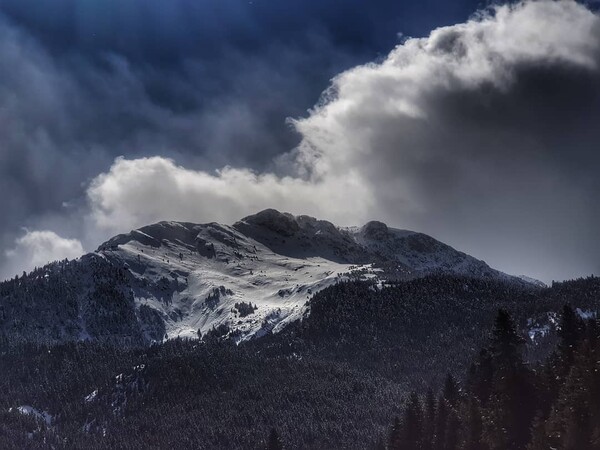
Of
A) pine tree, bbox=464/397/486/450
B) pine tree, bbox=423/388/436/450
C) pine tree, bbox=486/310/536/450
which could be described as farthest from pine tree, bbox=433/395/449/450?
pine tree, bbox=486/310/536/450

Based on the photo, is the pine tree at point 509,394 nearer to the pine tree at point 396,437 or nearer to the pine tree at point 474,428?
the pine tree at point 474,428

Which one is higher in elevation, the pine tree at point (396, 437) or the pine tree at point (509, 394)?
the pine tree at point (509, 394)

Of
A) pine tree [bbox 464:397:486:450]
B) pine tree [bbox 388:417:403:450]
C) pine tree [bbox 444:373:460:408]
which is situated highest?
pine tree [bbox 444:373:460:408]

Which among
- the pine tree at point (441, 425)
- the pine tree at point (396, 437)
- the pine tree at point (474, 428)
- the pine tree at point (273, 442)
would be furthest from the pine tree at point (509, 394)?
the pine tree at point (396, 437)

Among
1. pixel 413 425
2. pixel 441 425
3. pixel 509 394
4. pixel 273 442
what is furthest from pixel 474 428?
pixel 413 425

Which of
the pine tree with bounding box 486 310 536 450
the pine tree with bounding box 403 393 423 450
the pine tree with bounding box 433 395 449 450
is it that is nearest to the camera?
the pine tree with bounding box 486 310 536 450

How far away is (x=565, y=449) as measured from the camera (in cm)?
4431

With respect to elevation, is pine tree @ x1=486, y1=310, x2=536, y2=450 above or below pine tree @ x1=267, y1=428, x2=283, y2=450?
above

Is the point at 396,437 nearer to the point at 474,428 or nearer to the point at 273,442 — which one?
the point at 273,442

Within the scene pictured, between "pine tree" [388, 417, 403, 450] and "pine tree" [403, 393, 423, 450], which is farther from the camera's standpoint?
"pine tree" [388, 417, 403, 450]

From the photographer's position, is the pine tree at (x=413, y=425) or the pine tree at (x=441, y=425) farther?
the pine tree at (x=413, y=425)

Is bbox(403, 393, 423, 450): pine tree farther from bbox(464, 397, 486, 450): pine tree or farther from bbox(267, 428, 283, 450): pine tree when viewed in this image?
bbox(267, 428, 283, 450): pine tree

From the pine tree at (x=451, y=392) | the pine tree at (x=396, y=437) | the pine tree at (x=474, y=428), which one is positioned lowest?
the pine tree at (x=396, y=437)

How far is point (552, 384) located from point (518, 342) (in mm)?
4976
